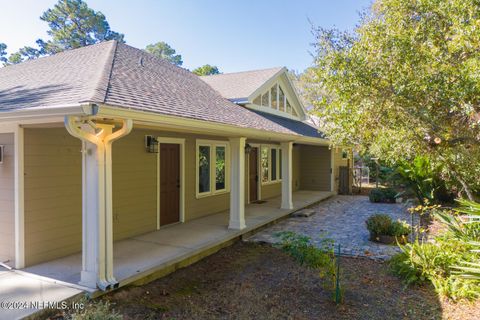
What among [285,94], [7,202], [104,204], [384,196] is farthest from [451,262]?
[285,94]

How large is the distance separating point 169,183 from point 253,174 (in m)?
4.66

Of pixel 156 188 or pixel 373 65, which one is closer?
pixel 373 65

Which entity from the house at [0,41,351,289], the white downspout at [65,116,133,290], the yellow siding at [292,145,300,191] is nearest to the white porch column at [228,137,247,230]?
the house at [0,41,351,289]

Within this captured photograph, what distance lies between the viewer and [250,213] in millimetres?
9945

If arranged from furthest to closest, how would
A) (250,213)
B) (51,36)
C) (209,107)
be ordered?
1. (51,36)
2. (250,213)
3. (209,107)

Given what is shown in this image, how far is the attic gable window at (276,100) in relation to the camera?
12.1m

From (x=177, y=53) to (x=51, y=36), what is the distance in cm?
1733

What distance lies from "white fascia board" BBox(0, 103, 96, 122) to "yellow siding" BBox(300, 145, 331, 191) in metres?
13.6

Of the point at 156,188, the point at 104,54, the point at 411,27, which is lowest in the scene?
Answer: the point at 156,188

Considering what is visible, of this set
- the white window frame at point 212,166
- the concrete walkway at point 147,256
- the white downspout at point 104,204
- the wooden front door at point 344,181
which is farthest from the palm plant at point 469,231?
the wooden front door at point 344,181

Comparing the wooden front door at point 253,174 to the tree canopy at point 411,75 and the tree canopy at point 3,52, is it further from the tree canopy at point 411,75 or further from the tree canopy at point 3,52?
the tree canopy at point 3,52

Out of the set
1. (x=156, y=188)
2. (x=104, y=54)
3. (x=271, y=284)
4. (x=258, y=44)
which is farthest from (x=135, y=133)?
(x=258, y=44)

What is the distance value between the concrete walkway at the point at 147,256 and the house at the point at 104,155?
0.23m

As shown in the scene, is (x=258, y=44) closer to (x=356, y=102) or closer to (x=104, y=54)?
(x=104, y=54)
